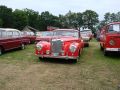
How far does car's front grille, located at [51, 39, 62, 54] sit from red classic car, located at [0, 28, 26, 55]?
3892 millimetres

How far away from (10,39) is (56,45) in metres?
4.69

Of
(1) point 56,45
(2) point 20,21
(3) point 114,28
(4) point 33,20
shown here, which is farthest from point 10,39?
(4) point 33,20

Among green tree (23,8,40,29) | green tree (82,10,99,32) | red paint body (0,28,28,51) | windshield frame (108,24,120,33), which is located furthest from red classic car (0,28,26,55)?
green tree (82,10,99,32)

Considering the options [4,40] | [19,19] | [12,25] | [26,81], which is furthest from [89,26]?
[26,81]

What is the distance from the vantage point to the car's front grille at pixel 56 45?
10.8m

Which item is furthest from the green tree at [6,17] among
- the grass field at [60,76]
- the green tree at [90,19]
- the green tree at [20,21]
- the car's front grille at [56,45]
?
the grass field at [60,76]

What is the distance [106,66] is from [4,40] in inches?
258

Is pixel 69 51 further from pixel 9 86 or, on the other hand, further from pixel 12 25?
pixel 12 25

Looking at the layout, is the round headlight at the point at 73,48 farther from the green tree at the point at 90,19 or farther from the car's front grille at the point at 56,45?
the green tree at the point at 90,19

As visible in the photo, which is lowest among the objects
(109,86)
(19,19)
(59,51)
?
(109,86)

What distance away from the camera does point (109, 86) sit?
23.0 ft

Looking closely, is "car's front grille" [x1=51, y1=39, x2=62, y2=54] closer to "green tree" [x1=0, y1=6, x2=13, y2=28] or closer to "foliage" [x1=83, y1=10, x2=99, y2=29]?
"green tree" [x1=0, y1=6, x2=13, y2=28]

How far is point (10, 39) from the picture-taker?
571 inches

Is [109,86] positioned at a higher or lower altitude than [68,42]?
lower
